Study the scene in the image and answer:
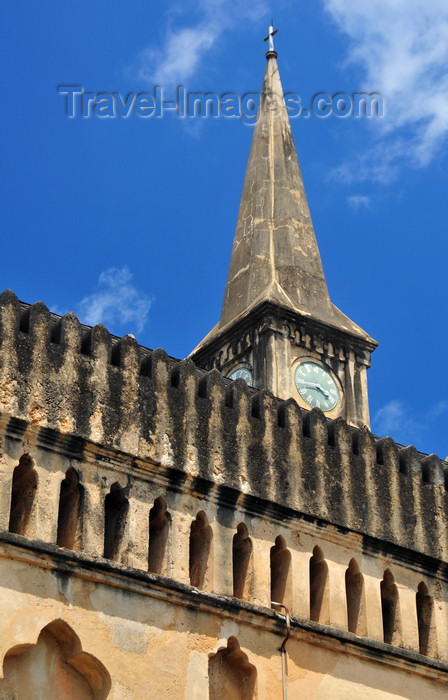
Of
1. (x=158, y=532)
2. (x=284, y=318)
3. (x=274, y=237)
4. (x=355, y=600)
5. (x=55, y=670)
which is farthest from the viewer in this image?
(x=274, y=237)

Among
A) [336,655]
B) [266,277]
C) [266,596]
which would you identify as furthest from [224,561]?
[266,277]

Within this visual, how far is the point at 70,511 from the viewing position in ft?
54.9

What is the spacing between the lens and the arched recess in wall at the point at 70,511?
54.3 feet

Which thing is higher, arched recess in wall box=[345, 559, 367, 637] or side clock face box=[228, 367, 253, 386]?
side clock face box=[228, 367, 253, 386]

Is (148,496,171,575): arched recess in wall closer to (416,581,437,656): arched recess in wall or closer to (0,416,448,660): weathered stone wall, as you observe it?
(0,416,448,660): weathered stone wall

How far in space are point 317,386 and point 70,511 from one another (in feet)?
53.8

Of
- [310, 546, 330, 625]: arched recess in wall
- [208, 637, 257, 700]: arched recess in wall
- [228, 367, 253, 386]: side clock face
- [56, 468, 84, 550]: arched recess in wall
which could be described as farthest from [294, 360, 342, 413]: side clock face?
[56, 468, 84, 550]: arched recess in wall

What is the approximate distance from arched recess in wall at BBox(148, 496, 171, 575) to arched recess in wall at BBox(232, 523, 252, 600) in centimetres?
100

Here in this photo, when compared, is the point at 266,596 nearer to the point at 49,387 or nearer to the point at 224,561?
the point at 224,561

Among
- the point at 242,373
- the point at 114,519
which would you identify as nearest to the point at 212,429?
the point at 114,519

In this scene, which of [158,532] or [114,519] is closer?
[114,519]

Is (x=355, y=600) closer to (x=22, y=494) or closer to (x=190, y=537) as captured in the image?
(x=190, y=537)

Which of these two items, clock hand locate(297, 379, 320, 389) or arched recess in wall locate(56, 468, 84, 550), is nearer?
arched recess in wall locate(56, 468, 84, 550)

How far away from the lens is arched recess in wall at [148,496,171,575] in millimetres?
17141
